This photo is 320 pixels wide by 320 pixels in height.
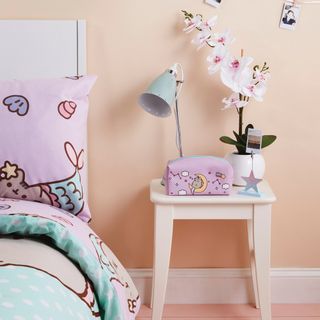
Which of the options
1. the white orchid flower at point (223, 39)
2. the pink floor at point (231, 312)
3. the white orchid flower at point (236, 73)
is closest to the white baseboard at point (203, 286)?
the pink floor at point (231, 312)

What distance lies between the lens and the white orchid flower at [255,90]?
2.26 m

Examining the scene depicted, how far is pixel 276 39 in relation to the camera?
2424mm

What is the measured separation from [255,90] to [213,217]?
492mm

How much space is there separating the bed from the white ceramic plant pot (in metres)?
0.58

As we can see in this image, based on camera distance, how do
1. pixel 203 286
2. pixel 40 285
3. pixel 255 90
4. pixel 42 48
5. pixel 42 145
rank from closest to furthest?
pixel 40 285 < pixel 42 145 < pixel 255 90 < pixel 42 48 < pixel 203 286

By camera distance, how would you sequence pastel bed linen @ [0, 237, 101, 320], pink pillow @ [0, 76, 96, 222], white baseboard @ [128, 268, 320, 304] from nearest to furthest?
pastel bed linen @ [0, 237, 101, 320] < pink pillow @ [0, 76, 96, 222] < white baseboard @ [128, 268, 320, 304]

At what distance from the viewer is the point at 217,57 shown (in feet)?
7.54

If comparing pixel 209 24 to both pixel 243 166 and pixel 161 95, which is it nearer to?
pixel 161 95

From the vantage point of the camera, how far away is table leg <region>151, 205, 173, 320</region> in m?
2.18

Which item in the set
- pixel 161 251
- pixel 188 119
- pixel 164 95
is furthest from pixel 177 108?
pixel 161 251

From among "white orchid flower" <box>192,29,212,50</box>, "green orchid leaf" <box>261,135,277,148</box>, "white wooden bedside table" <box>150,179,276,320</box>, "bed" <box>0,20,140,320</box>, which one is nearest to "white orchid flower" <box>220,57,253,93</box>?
"white orchid flower" <box>192,29,212,50</box>

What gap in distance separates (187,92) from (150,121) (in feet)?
0.61

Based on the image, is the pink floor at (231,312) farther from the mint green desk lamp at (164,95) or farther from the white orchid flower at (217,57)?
the white orchid flower at (217,57)

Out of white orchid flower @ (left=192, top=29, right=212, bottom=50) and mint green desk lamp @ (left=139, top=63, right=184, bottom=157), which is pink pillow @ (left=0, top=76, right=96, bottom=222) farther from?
white orchid flower @ (left=192, top=29, right=212, bottom=50)
